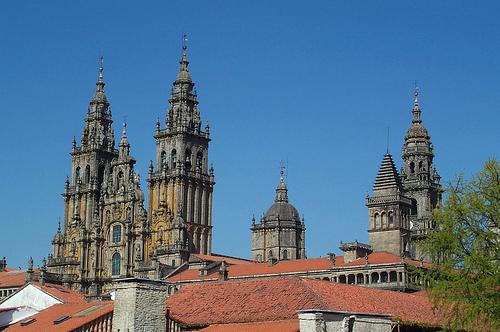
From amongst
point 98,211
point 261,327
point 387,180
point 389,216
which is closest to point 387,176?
point 387,180

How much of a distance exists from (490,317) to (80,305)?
2042cm

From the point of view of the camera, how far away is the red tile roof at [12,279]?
10862cm

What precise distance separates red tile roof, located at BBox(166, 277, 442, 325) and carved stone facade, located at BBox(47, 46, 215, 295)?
6292cm

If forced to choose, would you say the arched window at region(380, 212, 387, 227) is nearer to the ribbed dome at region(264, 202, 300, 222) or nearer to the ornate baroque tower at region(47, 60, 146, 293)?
the ribbed dome at region(264, 202, 300, 222)

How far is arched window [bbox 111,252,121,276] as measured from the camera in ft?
386

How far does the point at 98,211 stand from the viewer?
405 feet

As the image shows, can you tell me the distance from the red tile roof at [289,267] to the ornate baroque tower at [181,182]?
29.3 feet

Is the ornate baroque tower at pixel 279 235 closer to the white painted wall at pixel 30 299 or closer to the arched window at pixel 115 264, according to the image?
the arched window at pixel 115 264

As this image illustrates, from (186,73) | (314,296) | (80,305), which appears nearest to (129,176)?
(186,73)

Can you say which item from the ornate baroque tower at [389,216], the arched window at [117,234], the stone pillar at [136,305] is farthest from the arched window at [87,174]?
the stone pillar at [136,305]

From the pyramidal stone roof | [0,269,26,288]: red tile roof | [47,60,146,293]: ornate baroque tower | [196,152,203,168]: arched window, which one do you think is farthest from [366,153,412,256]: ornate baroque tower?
[0,269,26,288]: red tile roof

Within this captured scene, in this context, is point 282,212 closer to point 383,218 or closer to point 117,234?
point 117,234

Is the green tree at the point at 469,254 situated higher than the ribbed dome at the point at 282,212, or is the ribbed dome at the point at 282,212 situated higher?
the ribbed dome at the point at 282,212

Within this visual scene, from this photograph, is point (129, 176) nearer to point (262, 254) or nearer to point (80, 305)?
point (262, 254)
